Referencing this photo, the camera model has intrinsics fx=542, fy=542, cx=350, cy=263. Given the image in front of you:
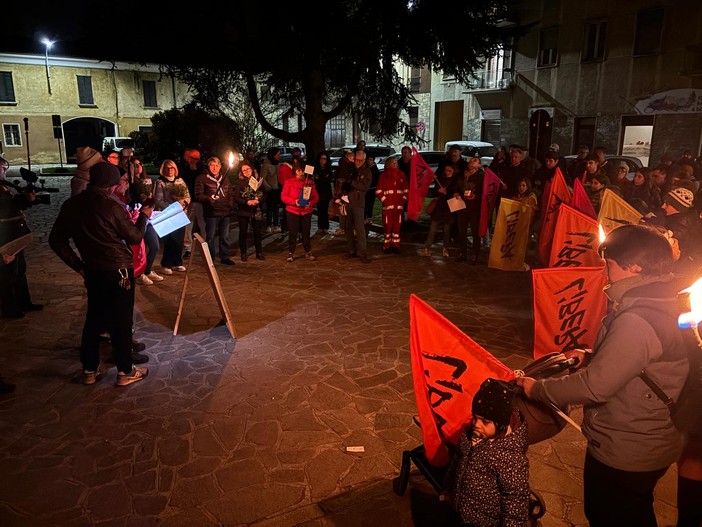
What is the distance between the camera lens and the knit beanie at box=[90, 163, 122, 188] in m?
4.96

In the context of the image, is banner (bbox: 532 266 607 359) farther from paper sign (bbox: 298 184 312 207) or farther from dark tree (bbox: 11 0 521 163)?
dark tree (bbox: 11 0 521 163)

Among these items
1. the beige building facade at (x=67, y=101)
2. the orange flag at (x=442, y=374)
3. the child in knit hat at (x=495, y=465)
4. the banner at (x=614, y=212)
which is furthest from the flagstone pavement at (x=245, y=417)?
the beige building facade at (x=67, y=101)

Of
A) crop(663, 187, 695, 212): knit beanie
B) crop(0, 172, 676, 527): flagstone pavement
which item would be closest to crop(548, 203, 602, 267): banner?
crop(663, 187, 695, 212): knit beanie

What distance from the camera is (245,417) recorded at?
5086 millimetres

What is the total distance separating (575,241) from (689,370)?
4.44 metres

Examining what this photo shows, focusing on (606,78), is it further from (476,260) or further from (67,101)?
(67,101)

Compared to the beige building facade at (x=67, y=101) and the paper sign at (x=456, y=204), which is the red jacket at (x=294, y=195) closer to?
the paper sign at (x=456, y=204)

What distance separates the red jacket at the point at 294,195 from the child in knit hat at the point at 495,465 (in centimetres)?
807

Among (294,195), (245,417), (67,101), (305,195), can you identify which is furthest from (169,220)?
(67,101)

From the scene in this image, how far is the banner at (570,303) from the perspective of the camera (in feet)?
18.0

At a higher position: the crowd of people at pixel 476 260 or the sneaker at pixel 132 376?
the crowd of people at pixel 476 260

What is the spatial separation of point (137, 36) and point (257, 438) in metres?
13.5

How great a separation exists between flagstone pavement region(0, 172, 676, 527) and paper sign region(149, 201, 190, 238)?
1.10m

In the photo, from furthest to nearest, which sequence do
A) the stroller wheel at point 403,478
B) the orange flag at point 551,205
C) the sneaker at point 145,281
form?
1. the sneaker at point 145,281
2. the orange flag at point 551,205
3. the stroller wheel at point 403,478
